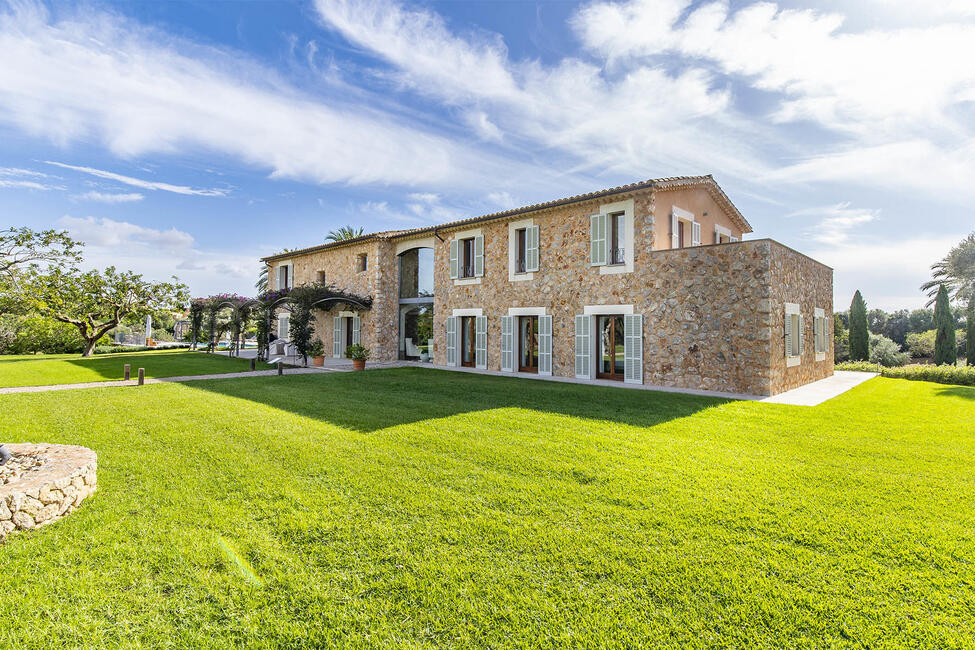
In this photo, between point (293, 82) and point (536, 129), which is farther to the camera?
point (536, 129)

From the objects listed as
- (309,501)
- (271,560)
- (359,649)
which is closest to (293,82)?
(309,501)

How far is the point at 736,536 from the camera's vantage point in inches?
137

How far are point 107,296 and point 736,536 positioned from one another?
2894 centimetres

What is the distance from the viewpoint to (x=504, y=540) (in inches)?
134

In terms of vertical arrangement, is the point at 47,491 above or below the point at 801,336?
below

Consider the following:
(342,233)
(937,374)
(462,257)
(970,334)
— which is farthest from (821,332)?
(342,233)

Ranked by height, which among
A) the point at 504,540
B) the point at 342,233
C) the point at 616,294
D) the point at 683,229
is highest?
the point at 342,233

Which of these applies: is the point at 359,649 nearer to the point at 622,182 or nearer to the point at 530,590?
the point at 530,590

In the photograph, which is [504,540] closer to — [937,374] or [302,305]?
[302,305]

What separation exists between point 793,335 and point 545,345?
687 centimetres

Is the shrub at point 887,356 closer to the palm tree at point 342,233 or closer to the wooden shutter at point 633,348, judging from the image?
the wooden shutter at point 633,348

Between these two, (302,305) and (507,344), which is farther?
(302,305)

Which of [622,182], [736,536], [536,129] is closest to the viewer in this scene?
[736,536]

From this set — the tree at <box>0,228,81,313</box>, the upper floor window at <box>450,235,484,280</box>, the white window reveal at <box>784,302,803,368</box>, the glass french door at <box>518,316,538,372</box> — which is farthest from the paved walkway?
the tree at <box>0,228,81,313</box>
